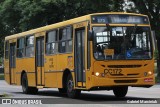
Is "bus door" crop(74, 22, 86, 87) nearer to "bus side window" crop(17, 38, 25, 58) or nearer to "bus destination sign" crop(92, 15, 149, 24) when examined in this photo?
"bus destination sign" crop(92, 15, 149, 24)

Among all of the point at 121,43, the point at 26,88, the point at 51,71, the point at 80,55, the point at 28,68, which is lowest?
the point at 26,88

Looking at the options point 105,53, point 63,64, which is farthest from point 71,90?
point 105,53

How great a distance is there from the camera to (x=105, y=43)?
18.0 m

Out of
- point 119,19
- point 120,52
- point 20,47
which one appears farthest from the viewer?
point 20,47

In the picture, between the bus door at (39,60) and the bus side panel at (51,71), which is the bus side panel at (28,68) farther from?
the bus side panel at (51,71)

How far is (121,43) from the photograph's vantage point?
18.2 metres

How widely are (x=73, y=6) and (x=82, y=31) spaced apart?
39.0m

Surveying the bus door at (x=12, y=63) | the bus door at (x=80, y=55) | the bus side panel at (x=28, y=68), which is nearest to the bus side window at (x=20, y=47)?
the bus side panel at (x=28, y=68)

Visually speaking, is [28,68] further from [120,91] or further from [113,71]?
[113,71]

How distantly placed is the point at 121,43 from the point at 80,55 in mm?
1625

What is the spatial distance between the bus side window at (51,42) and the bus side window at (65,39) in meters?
0.61

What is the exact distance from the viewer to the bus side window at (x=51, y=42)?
2159 centimetres

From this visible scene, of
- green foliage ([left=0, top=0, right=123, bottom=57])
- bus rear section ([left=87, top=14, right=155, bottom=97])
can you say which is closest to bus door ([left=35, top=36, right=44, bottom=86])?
bus rear section ([left=87, top=14, right=155, bottom=97])

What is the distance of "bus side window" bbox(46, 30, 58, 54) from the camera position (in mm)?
21589
